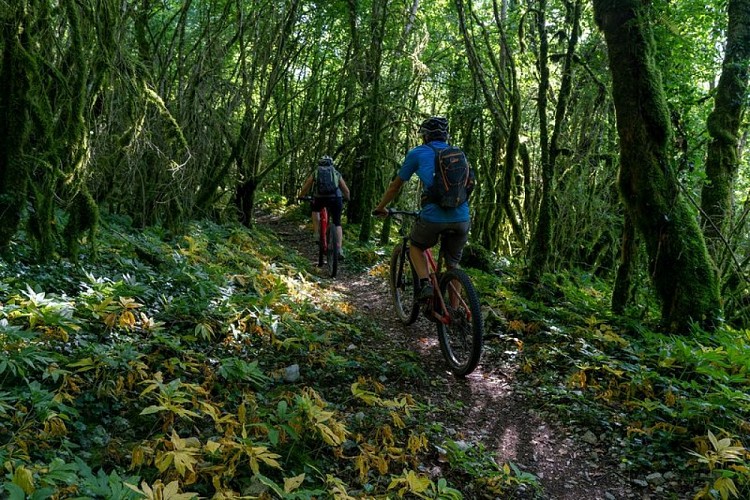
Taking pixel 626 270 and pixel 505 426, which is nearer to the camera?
pixel 505 426

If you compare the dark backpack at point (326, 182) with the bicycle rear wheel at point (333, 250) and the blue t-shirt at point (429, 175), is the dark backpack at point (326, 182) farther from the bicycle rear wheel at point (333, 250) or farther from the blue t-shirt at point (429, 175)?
the blue t-shirt at point (429, 175)

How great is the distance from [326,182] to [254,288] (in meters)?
3.56

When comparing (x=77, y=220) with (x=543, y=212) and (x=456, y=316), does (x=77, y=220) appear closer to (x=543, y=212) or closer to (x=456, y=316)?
(x=456, y=316)

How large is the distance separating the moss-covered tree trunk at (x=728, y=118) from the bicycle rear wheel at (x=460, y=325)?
480cm

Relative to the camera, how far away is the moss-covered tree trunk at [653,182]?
5.32 m

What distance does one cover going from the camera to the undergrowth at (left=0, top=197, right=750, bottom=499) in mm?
2834

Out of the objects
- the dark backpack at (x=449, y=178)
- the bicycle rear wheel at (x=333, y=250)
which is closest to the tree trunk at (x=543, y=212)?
the dark backpack at (x=449, y=178)

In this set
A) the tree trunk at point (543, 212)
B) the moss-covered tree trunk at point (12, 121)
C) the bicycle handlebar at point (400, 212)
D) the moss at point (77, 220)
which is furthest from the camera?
the tree trunk at point (543, 212)

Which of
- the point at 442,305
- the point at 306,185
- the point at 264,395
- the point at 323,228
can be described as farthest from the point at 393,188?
the point at 306,185

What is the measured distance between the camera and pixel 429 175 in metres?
5.29

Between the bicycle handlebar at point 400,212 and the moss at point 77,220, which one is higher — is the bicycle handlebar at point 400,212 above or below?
above

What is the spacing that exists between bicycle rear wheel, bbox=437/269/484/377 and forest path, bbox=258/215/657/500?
0.59ft

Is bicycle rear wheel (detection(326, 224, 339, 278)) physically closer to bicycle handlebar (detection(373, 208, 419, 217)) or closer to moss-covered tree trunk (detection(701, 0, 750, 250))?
bicycle handlebar (detection(373, 208, 419, 217))

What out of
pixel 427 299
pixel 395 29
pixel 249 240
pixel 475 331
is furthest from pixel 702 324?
pixel 395 29
